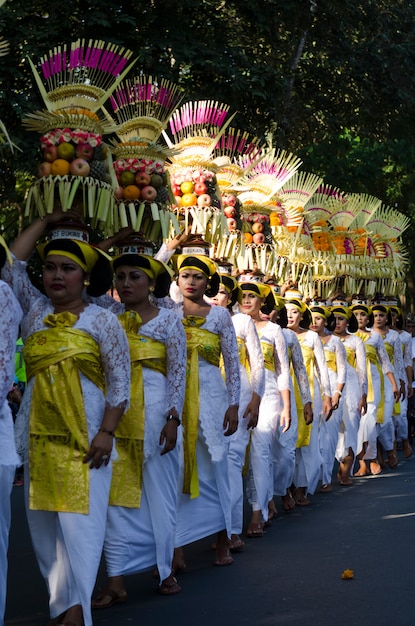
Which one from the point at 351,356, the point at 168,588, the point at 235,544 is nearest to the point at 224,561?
the point at 235,544

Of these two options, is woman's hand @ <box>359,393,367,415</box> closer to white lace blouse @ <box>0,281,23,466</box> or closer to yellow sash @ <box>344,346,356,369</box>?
yellow sash @ <box>344,346,356,369</box>

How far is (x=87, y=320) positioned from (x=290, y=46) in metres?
14.0

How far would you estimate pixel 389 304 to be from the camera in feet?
55.6

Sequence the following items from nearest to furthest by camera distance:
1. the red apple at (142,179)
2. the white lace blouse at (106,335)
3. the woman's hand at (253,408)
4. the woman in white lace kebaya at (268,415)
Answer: the white lace blouse at (106,335) < the red apple at (142,179) < the woman's hand at (253,408) < the woman in white lace kebaya at (268,415)

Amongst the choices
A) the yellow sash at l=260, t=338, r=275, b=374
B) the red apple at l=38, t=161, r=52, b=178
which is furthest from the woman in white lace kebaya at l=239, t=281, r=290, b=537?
the red apple at l=38, t=161, r=52, b=178

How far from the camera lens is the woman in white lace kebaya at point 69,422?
5.98 meters

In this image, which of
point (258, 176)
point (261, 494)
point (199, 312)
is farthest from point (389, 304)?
point (199, 312)

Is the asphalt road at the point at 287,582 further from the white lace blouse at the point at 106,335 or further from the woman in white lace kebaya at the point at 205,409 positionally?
the white lace blouse at the point at 106,335

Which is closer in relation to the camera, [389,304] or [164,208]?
[164,208]

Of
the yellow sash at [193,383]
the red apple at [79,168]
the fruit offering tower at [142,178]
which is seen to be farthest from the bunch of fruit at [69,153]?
the yellow sash at [193,383]

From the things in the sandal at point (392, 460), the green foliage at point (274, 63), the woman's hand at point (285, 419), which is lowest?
the sandal at point (392, 460)

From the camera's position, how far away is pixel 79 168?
260 inches

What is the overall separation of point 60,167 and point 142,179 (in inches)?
31.0

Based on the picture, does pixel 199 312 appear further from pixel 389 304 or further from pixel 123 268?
pixel 389 304
